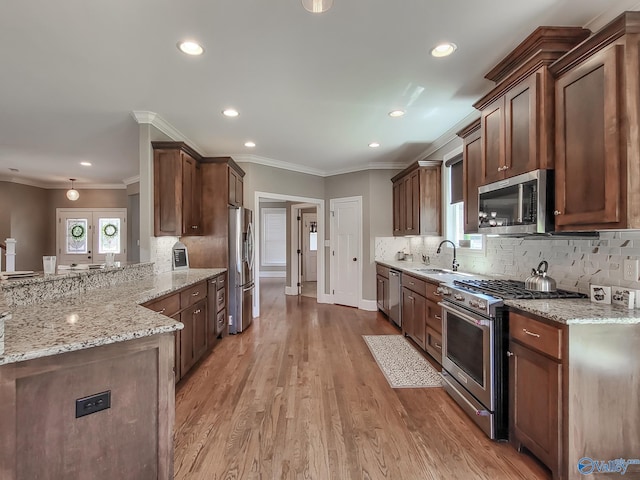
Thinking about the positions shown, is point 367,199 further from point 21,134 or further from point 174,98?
point 21,134

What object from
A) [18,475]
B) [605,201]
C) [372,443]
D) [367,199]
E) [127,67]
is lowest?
[372,443]

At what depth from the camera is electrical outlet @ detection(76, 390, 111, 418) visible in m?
1.23

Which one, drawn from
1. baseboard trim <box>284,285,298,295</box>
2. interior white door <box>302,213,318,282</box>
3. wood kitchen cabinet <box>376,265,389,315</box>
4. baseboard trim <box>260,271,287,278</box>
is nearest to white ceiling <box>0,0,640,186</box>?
wood kitchen cabinet <box>376,265,389,315</box>

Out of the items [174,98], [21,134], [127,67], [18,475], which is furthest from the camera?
[21,134]

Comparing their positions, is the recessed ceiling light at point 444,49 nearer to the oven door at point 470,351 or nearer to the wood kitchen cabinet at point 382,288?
the oven door at point 470,351

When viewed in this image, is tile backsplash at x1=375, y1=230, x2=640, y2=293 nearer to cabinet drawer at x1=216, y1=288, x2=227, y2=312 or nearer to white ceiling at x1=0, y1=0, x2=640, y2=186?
white ceiling at x1=0, y1=0, x2=640, y2=186

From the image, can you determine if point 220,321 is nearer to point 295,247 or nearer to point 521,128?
point 295,247

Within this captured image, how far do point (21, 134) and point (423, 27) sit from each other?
4972mm

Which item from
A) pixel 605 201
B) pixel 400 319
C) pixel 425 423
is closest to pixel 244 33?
pixel 605 201

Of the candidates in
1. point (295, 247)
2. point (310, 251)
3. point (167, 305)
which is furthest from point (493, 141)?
point (310, 251)

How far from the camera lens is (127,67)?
2439 millimetres

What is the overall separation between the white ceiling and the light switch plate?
63.2 inches

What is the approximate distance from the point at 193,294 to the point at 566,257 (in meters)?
3.12

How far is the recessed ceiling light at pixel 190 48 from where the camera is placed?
2.14m
